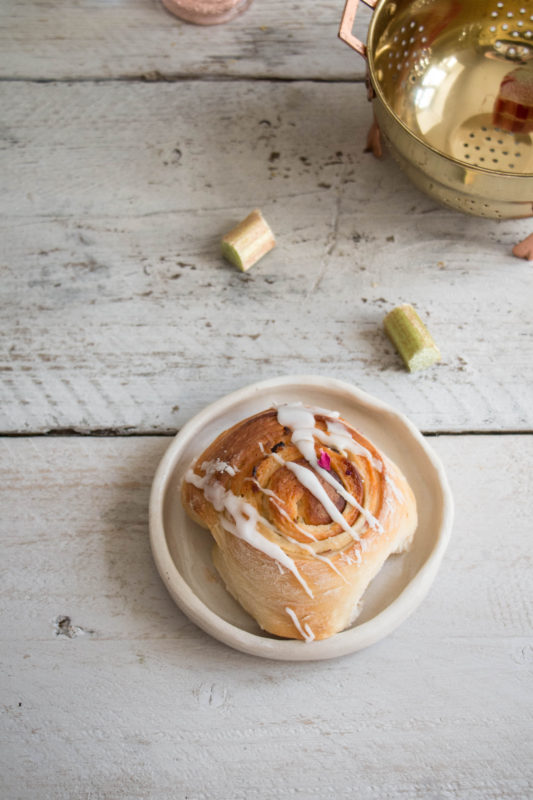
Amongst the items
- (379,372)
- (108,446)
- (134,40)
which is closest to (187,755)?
(108,446)

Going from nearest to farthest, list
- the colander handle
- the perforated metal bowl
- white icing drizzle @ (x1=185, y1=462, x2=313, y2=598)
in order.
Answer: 1. white icing drizzle @ (x1=185, y1=462, x2=313, y2=598)
2. the colander handle
3. the perforated metal bowl

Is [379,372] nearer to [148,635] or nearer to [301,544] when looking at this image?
[301,544]

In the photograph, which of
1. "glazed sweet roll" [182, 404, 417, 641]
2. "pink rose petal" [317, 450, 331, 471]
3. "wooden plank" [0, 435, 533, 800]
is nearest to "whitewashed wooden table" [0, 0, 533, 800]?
"wooden plank" [0, 435, 533, 800]

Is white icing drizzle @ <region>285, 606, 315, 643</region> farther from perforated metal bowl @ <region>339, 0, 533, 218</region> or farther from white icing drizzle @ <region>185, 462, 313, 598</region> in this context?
perforated metal bowl @ <region>339, 0, 533, 218</region>

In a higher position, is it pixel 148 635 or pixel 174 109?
pixel 174 109

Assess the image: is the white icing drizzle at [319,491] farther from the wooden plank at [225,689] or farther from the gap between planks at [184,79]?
the gap between planks at [184,79]
